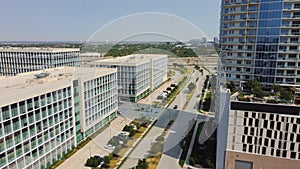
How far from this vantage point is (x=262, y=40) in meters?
6.73

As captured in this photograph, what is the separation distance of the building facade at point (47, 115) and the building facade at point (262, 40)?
13.9 ft

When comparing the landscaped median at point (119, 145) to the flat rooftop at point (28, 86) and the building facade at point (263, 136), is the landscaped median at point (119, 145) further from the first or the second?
the building facade at point (263, 136)

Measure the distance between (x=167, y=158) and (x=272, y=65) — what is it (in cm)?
471

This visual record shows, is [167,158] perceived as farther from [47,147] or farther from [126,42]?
[126,42]

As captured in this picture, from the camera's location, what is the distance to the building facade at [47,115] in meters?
3.12

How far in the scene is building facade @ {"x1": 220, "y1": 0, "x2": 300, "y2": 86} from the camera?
6297mm

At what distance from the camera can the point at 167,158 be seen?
4145 mm

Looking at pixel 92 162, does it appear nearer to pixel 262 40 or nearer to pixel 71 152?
pixel 71 152

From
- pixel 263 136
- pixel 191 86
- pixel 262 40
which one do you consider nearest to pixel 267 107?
pixel 263 136

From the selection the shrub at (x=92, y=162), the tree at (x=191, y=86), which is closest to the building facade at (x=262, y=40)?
the shrub at (x=92, y=162)

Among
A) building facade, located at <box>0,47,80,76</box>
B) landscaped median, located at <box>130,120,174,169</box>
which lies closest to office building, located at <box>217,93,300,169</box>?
landscaped median, located at <box>130,120,174,169</box>

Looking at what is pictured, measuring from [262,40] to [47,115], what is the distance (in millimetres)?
6247

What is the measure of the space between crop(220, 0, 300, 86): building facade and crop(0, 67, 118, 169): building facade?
13.9 feet

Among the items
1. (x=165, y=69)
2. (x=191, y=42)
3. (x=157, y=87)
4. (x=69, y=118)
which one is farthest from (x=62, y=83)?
(x=191, y=42)
